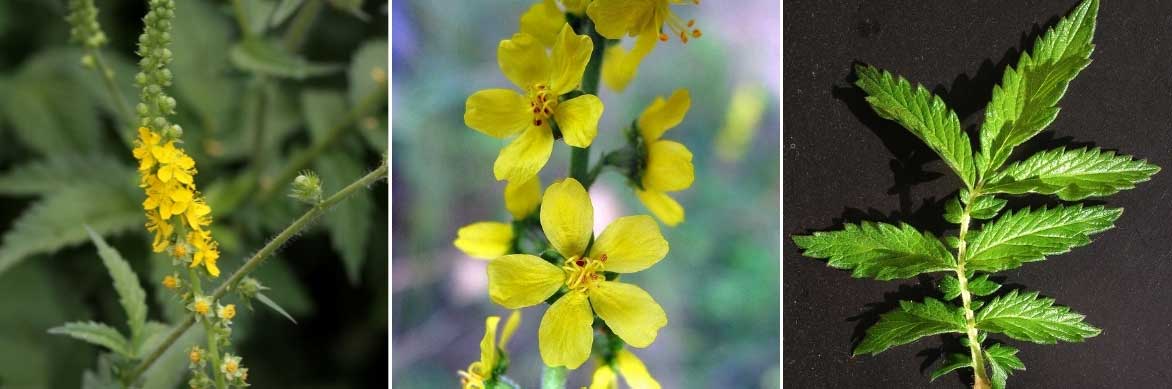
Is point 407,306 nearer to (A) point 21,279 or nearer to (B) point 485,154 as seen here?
(B) point 485,154

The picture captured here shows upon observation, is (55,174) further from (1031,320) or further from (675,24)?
(1031,320)

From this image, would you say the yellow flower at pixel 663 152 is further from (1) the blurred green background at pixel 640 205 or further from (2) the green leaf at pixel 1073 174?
(2) the green leaf at pixel 1073 174

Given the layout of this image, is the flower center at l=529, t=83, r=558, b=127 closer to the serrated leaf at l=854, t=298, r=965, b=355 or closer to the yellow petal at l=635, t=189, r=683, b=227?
the yellow petal at l=635, t=189, r=683, b=227

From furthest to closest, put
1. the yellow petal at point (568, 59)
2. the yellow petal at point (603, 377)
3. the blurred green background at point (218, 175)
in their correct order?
the blurred green background at point (218, 175), the yellow petal at point (603, 377), the yellow petal at point (568, 59)

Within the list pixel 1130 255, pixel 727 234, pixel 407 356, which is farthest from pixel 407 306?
pixel 1130 255

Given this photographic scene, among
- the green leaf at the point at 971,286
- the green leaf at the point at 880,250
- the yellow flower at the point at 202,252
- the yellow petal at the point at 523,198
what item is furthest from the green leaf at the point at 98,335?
the green leaf at the point at 971,286

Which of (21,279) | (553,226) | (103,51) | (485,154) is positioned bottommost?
(553,226)

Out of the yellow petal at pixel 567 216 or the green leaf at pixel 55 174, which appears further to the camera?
the green leaf at pixel 55 174
